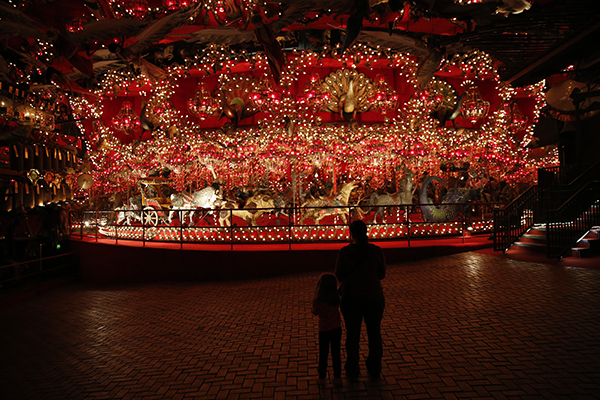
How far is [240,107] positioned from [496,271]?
12529mm

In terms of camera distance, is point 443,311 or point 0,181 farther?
point 0,181

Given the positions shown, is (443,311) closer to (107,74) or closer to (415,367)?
(415,367)

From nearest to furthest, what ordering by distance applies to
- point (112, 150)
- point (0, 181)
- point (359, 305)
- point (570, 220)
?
point (359, 305) → point (570, 220) → point (0, 181) → point (112, 150)

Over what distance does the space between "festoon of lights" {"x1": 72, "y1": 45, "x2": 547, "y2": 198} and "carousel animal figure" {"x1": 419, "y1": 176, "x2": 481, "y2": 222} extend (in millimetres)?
4058

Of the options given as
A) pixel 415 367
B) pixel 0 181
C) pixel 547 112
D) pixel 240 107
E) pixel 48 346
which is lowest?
pixel 48 346

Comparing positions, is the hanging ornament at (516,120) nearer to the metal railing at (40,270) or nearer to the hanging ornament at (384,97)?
the hanging ornament at (384,97)

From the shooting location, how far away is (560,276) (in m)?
6.23

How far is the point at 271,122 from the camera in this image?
15117mm

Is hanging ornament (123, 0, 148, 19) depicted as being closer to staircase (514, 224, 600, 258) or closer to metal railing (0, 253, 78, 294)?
metal railing (0, 253, 78, 294)

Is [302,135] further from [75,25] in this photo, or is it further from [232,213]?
[75,25]

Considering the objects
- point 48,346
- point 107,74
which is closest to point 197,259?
point 48,346

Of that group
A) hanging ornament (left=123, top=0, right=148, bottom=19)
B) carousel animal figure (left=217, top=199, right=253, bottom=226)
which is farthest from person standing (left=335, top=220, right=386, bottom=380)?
hanging ornament (left=123, top=0, right=148, bottom=19)

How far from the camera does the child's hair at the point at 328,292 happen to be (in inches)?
125

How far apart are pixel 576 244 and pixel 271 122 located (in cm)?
1108
